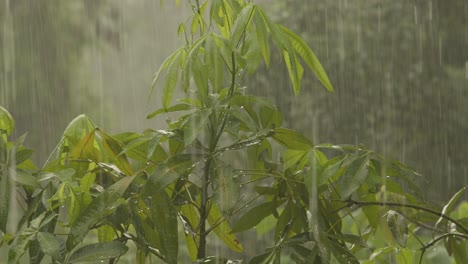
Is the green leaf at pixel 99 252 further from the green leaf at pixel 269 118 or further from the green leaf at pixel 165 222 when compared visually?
the green leaf at pixel 269 118

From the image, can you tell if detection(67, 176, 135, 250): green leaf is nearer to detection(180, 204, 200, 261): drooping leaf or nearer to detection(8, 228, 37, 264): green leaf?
detection(8, 228, 37, 264): green leaf

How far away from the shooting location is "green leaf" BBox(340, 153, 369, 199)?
38.9 inches

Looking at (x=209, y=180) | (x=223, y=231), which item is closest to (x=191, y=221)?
(x=223, y=231)

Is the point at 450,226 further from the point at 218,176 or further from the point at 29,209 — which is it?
the point at 29,209

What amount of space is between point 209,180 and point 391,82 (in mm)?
7289

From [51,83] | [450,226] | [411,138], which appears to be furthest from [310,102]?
[450,226]

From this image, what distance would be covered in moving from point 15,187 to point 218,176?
258mm

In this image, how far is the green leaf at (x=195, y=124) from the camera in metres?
0.94

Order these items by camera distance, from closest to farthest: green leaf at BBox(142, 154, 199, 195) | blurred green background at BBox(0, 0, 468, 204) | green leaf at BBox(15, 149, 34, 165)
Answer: green leaf at BBox(142, 154, 199, 195), green leaf at BBox(15, 149, 34, 165), blurred green background at BBox(0, 0, 468, 204)

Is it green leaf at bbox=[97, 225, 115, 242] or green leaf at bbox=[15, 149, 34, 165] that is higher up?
green leaf at bbox=[15, 149, 34, 165]

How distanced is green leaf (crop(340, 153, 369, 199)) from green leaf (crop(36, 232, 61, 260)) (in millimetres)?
337

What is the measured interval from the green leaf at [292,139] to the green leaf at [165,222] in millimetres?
174

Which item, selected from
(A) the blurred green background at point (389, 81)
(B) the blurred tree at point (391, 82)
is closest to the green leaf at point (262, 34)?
(A) the blurred green background at point (389, 81)

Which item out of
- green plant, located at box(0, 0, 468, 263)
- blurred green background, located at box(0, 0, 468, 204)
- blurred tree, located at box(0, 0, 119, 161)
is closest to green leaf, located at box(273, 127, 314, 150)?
green plant, located at box(0, 0, 468, 263)
